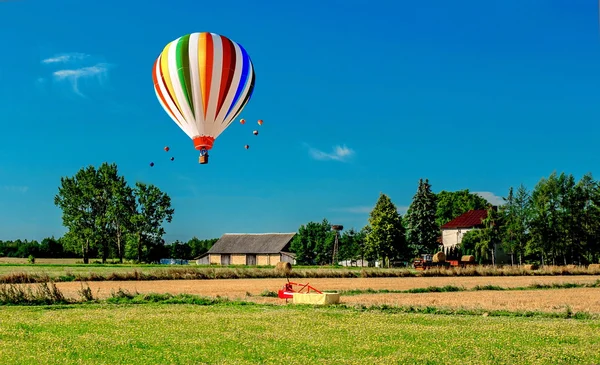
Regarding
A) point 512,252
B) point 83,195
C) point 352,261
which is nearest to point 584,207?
point 512,252

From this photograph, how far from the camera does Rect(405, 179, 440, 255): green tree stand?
123 metres

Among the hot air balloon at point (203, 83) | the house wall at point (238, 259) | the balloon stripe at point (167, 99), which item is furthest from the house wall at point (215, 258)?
the balloon stripe at point (167, 99)

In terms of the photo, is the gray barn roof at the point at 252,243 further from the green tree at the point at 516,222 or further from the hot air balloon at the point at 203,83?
the hot air balloon at the point at 203,83

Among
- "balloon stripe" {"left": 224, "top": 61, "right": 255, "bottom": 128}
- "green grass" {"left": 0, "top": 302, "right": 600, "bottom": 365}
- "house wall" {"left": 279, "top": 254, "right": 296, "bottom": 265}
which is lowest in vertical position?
"green grass" {"left": 0, "top": 302, "right": 600, "bottom": 365}

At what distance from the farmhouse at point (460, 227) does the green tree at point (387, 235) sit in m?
14.9

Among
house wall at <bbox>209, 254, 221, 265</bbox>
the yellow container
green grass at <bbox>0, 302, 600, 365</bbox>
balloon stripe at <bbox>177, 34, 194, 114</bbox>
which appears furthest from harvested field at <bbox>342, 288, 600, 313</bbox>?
house wall at <bbox>209, 254, 221, 265</bbox>

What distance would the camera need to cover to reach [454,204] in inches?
6334

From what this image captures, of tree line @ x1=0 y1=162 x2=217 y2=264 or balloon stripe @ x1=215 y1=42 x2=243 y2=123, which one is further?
tree line @ x1=0 y1=162 x2=217 y2=264

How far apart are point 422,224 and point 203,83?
3389 inches

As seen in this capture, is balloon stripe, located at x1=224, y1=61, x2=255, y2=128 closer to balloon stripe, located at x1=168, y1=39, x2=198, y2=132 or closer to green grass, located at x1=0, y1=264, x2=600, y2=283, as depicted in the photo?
balloon stripe, located at x1=168, y1=39, x2=198, y2=132

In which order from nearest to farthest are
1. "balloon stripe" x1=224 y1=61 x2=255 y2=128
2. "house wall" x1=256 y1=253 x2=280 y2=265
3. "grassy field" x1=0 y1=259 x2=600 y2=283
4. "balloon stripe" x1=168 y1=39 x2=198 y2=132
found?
1. "balloon stripe" x1=168 y1=39 x2=198 y2=132
2. "balloon stripe" x1=224 y1=61 x2=255 y2=128
3. "grassy field" x1=0 y1=259 x2=600 y2=283
4. "house wall" x1=256 y1=253 x2=280 y2=265

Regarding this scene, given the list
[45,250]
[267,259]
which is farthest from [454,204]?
[45,250]

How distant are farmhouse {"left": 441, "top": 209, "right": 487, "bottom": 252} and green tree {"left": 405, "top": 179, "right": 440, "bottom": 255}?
3.94m

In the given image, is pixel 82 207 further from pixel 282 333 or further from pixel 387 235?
pixel 282 333
